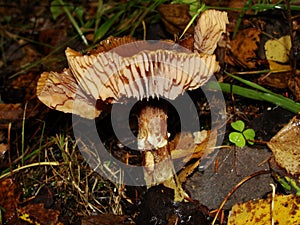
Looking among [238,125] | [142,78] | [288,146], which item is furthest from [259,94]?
[142,78]

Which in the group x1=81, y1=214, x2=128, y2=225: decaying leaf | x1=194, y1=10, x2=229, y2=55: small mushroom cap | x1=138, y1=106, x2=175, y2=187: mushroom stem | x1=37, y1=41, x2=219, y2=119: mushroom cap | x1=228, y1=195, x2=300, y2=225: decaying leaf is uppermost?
x1=194, y1=10, x2=229, y2=55: small mushroom cap

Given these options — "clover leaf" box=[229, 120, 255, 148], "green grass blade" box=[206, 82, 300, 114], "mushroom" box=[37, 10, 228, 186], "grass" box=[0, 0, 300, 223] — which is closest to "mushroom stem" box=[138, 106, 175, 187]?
"mushroom" box=[37, 10, 228, 186]

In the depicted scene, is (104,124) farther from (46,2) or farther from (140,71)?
(46,2)

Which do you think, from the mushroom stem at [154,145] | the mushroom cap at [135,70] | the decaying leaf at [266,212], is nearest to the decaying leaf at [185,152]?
the mushroom stem at [154,145]

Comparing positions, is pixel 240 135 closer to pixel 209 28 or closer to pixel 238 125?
pixel 238 125

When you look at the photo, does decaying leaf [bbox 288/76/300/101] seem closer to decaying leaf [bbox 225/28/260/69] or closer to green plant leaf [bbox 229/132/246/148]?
decaying leaf [bbox 225/28/260/69]
